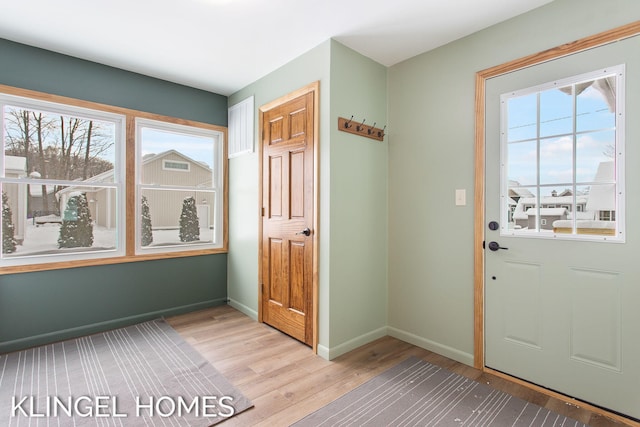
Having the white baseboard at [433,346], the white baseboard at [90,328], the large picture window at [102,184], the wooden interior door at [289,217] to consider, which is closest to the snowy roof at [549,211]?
the white baseboard at [433,346]

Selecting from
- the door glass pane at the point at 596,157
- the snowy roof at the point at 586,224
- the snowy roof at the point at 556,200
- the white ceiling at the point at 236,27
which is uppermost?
the white ceiling at the point at 236,27

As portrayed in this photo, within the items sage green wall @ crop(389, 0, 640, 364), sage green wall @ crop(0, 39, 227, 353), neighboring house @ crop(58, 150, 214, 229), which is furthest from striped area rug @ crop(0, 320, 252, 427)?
sage green wall @ crop(389, 0, 640, 364)

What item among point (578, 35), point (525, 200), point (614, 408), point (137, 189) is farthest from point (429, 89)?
point (137, 189)

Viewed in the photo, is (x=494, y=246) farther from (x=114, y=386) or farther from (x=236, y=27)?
(x=114, y=386)

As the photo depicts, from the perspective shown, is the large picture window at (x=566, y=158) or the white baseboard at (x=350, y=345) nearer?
the large picture window at (x=566, y=158)

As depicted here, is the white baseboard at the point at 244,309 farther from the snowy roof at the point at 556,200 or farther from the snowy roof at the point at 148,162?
the snowy roof at the point at 556,200

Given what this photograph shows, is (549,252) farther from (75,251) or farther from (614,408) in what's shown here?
(75,251)

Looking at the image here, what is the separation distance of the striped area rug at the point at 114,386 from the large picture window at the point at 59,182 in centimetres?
90

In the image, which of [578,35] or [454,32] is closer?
[578,35]

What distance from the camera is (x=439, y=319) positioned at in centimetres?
261

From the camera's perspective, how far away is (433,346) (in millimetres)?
2633

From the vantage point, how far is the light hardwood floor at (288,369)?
1.87 meters

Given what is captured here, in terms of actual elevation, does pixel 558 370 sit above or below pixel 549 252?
below

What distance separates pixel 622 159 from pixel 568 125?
35cm
